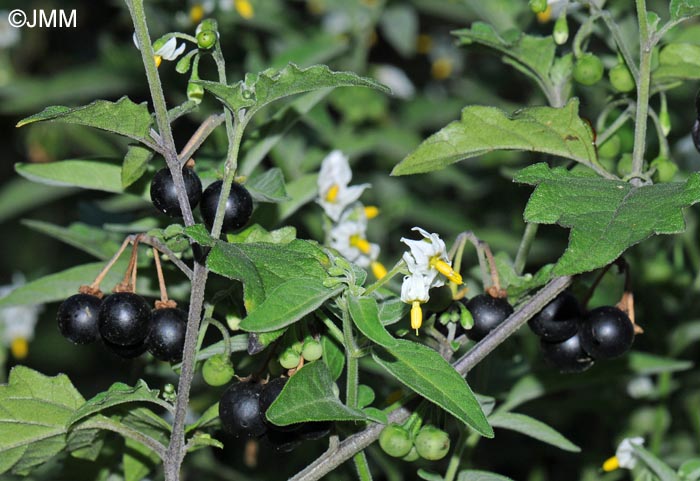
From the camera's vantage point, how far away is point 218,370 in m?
1.37

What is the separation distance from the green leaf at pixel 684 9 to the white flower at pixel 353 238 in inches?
25.9

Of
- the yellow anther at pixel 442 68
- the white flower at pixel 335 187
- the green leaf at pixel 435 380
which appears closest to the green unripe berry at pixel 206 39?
the green leaf at pixel 435 380

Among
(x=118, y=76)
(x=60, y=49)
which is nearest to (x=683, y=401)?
(x=118, y=76)

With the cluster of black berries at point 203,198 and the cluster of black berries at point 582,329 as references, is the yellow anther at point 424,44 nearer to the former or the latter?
the cluster of black berries at point 582,329

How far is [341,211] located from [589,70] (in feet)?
1.65

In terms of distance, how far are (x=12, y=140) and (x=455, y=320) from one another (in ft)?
9.52

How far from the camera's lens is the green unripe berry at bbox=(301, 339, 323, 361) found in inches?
50.7

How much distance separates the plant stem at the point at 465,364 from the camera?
128cm

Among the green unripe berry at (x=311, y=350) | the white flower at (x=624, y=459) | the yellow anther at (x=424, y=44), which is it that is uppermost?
the green unripe berry at (x=311, y=350)

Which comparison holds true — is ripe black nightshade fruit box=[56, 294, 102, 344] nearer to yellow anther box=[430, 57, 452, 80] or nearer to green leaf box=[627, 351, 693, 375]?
green leaf box=[627, 351, 693, 375]

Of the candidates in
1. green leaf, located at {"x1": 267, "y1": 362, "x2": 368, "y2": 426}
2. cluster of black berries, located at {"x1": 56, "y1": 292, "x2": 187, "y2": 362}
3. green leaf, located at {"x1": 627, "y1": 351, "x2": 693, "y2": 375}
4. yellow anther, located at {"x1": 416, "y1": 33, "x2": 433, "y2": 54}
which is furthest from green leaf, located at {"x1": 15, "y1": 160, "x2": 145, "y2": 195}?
yellow anther, located at {"x1": 416, "y1": 33, "x2": 433, "y2": 54}

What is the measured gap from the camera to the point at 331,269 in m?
1.18

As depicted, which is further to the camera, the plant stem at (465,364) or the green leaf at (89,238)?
the green leaf at (89,238)

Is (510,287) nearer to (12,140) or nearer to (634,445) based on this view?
(634,445)
